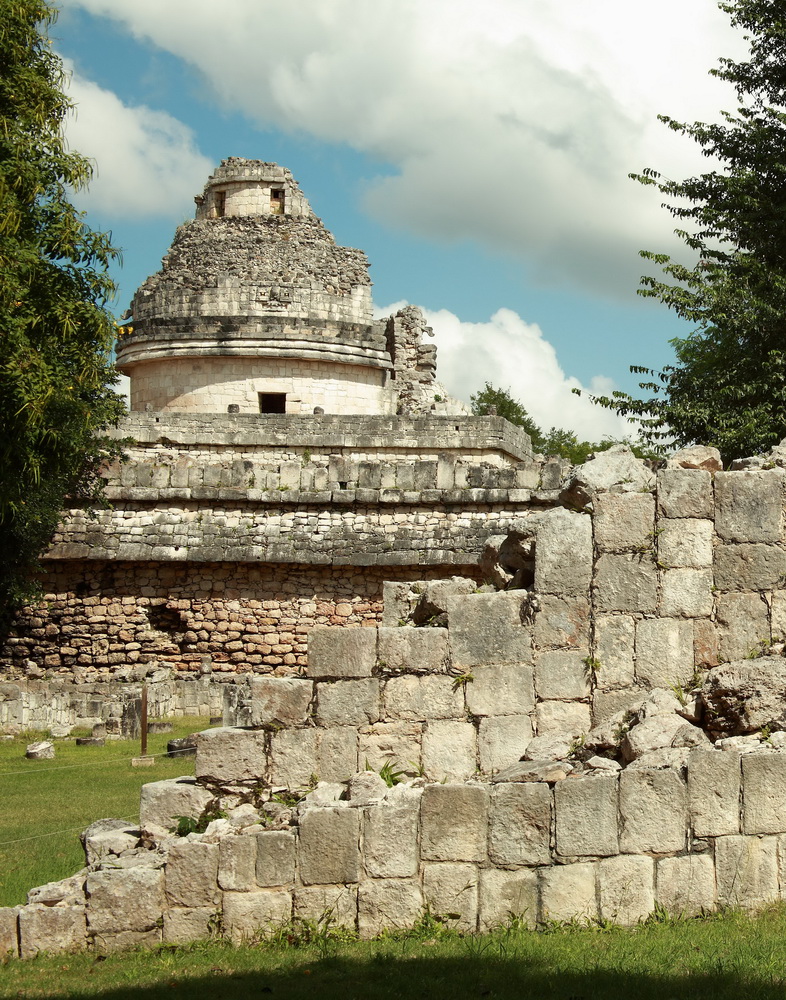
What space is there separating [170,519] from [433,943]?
12.2m

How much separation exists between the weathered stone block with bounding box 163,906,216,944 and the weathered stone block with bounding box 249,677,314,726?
1288mm

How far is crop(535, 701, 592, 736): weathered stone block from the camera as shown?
27.2 feet

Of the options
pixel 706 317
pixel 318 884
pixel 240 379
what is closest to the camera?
pixel 318 884

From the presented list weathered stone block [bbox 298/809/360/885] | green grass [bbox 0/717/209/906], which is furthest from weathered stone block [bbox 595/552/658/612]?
green grass [bbox 0/717/209/906]

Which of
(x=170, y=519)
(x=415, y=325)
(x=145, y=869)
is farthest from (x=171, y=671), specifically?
(x=415, y=325)

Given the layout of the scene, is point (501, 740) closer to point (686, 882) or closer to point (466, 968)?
point (686, 882)

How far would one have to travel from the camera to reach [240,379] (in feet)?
87.1

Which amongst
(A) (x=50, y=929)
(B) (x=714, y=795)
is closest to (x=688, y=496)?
(B) (x=714, y=795)

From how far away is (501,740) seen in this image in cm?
827

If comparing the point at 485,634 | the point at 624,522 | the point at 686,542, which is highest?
the point at 624,522

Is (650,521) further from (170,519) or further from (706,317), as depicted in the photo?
(170,519)

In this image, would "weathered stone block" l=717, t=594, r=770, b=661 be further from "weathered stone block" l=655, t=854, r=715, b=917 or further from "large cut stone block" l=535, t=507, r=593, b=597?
"weathered stone block" l=655, t=854, r=715, b=917

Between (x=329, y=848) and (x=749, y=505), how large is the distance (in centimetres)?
360

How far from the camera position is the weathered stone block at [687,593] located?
8.31m
